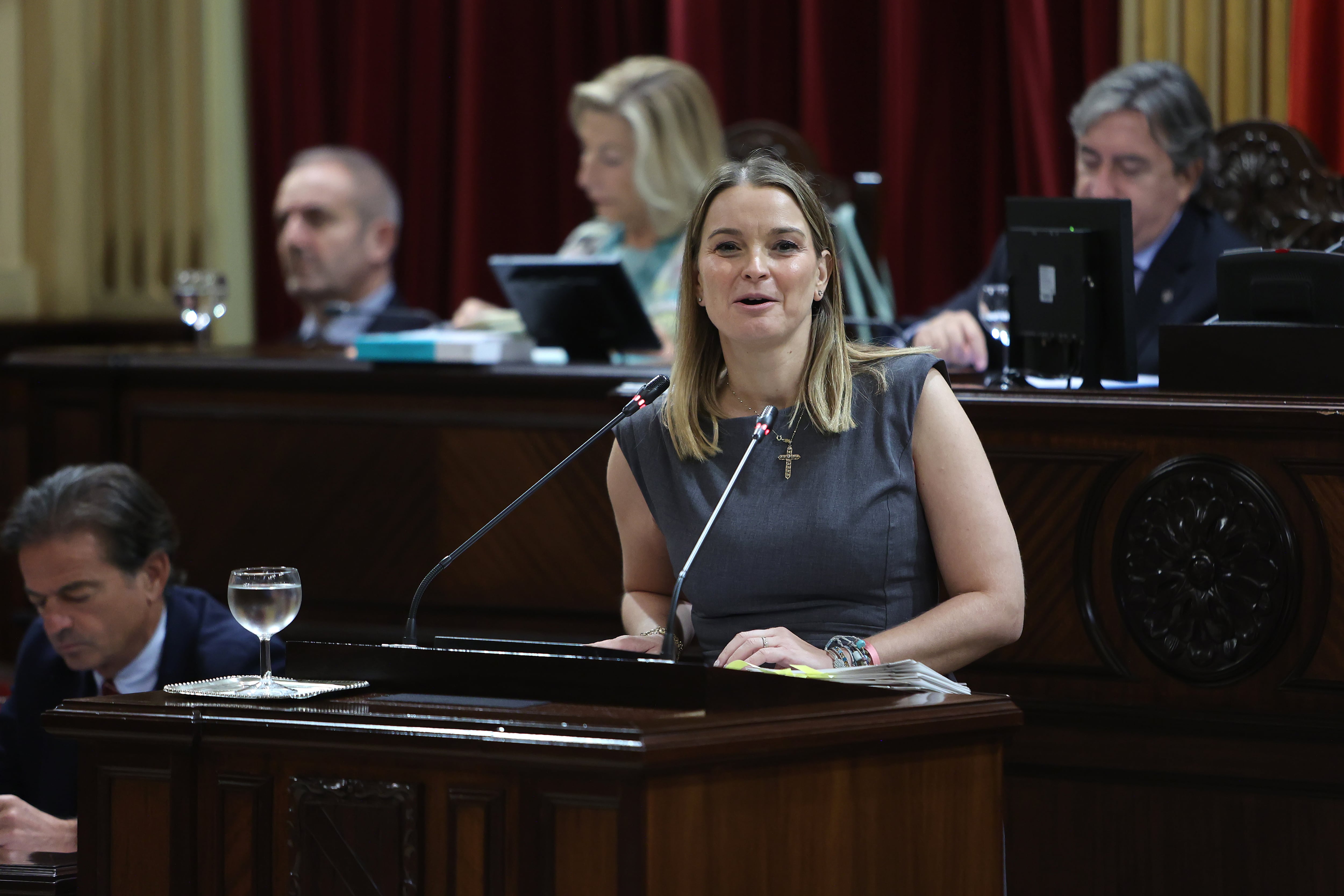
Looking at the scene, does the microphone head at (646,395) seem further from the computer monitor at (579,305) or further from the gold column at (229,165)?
the gold column at (229,165)

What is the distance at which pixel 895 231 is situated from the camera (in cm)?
523

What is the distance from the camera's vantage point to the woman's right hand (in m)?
2.14

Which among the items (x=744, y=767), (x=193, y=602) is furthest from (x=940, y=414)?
(x=193, y=602)

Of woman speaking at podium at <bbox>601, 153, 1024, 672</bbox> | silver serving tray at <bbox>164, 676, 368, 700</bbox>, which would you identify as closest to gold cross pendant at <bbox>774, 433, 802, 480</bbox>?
woman speaking at podium at <bbox>601, 153, 1024, 672</bbox>

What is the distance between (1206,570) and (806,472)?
820 millimetres

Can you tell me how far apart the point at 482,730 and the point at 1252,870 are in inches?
60.5

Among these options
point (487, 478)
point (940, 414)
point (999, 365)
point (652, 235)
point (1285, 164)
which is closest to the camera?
point (940, 414)

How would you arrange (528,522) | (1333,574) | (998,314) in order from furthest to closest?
(528,522) → (998,314) → (1333,574)

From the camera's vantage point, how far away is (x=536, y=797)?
163 cm

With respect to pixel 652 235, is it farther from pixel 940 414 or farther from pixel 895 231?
pixel 940 414

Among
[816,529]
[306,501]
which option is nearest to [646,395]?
[816,529]

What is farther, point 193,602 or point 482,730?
point 193,602

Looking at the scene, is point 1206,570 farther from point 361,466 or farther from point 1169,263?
point 361,466

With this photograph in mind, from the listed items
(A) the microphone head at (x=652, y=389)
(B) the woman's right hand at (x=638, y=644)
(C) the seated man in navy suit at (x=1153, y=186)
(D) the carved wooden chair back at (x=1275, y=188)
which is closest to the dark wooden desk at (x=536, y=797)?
(B) the woman's right hand at (x=638, y=644)
